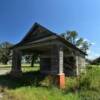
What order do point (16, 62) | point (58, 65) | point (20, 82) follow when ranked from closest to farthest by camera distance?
point (58, 65), point (20, 82), point (16, 62)

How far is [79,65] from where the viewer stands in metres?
20.4

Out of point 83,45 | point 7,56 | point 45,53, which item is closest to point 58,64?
point 45,53

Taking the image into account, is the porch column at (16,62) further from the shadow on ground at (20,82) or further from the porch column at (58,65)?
the porch column at (58,65)

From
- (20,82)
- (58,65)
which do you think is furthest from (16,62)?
(58,65)

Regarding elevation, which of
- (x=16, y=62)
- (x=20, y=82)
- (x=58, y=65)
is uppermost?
(x=16, y=62)

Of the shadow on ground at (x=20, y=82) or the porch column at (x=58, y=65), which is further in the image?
the shadow on ground at (x=20, y=82)

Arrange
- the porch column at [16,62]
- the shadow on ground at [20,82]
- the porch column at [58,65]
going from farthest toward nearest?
the porch column at [16,62] < the shadow on ground at [20,82] < the porch column at [58,65]

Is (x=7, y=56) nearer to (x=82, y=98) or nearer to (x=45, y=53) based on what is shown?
(x=45, y=53)

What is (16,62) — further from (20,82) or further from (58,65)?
(58,65)

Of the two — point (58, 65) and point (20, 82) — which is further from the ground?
point (58, 65)

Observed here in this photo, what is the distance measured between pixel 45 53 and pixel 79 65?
16.7 ft

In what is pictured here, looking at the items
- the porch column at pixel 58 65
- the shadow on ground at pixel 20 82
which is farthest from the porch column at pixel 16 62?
the porch column at pixel 58 65

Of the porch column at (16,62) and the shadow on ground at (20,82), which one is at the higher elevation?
the porch column at (16,62)

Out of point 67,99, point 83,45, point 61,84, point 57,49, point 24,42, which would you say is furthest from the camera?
point 83,45
